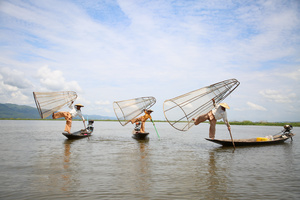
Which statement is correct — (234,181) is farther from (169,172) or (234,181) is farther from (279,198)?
(169,172)

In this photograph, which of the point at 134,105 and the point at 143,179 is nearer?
the point at 143,179

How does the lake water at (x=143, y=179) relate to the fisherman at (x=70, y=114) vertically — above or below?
below

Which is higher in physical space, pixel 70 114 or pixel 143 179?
pixel 70 114

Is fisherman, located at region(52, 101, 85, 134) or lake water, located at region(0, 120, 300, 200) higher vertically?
fisherman, located at region(52, 101, 85, 134)

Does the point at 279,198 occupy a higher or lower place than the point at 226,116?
lower

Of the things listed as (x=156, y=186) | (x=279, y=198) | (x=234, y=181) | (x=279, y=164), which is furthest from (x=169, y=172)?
(x=279, y=164)

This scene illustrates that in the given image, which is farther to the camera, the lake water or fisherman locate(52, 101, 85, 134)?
fisherman locate(52, 101, 85, 134)

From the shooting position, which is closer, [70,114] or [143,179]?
[143,179]

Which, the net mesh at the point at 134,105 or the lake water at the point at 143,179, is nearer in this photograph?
the lake water at the point at 143,179

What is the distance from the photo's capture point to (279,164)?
8.53 m

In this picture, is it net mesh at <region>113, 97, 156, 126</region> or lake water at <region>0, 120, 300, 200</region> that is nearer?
lake water at <region>0, 120, 300, 200</region>

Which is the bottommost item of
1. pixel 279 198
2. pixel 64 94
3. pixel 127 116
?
pixel 279 198

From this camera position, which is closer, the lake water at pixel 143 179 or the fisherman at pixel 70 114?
the lake water at pixel 143 179

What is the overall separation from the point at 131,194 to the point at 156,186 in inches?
31.9
